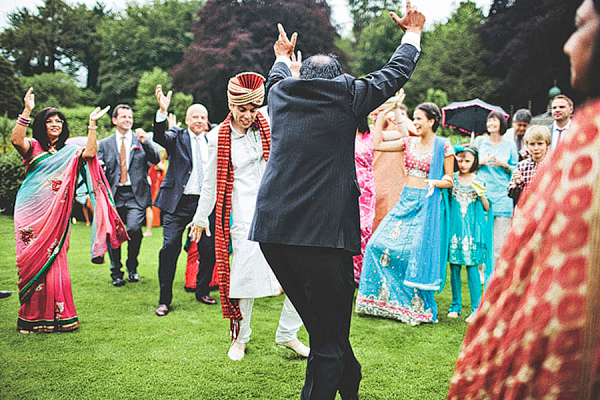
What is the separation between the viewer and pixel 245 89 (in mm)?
3578

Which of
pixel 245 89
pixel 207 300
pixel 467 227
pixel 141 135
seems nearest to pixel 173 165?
pixel 141 135

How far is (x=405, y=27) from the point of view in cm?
259

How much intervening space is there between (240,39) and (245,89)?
22242 millimetres

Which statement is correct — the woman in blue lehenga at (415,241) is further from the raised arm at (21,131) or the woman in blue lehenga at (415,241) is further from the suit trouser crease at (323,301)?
the raised arm at (21,131)

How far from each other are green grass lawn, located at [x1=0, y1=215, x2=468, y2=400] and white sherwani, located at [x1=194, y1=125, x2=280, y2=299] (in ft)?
1.84

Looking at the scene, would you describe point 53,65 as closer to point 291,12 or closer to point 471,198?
point 291,12

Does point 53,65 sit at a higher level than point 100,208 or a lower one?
higher

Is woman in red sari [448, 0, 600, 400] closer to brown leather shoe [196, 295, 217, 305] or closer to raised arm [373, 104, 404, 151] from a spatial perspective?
raised arm [373, 104, 404, 151]

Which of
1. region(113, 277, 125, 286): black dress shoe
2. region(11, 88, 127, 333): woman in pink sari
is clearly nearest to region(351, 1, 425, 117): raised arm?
region(11, 88, 127, 333): woman in pink sari

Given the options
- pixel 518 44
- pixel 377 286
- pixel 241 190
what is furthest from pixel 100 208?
pixel 518 44

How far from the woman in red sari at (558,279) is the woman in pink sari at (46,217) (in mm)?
3947

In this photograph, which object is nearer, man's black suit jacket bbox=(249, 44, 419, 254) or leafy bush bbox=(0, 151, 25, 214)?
man's black suit jacket bbox=(249, 44, 419, 254)

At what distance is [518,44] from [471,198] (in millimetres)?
20523

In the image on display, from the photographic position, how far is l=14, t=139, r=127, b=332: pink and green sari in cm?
415
